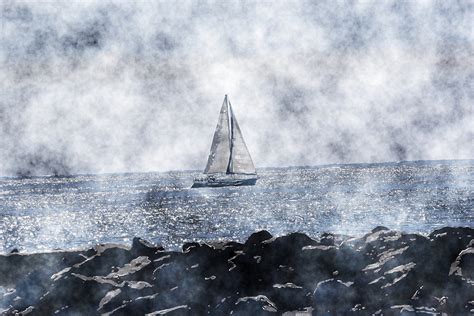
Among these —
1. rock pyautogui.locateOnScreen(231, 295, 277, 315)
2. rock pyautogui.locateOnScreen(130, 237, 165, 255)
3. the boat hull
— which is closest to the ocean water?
the boat hull

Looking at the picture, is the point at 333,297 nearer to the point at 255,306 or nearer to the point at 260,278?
the point at 255,306

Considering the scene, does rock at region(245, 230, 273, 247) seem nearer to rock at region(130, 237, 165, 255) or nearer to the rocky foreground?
the rocky foreground

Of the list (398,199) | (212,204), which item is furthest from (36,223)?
(398,199)

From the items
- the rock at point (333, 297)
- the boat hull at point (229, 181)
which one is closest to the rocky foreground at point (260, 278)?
the rock at point (333, 297)

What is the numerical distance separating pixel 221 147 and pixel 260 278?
87.9 metres

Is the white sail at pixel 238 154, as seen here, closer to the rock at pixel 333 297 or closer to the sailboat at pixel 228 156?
the sailboat at pixel 228 156

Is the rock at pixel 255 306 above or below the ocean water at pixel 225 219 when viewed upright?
above

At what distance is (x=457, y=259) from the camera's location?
1755 centimetres

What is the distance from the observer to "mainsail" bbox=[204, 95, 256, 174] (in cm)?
10269

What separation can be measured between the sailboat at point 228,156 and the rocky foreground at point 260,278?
82.8m

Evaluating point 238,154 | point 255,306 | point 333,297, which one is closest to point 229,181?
point 238,154

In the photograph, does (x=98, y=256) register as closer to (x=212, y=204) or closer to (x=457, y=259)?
(x=457, y=259)

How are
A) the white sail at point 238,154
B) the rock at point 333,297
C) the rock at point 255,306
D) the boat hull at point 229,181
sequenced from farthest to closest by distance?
the boat hull at point 229,181, the white sail at point 238,154, the rock at point 333,297, the rock at point 255,306

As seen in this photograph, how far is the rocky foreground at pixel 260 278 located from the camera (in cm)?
1611
